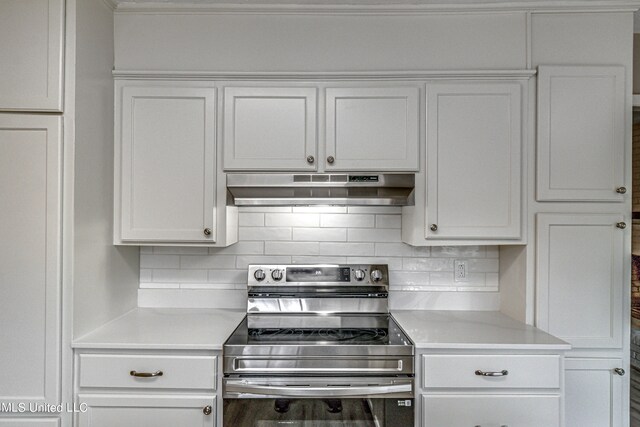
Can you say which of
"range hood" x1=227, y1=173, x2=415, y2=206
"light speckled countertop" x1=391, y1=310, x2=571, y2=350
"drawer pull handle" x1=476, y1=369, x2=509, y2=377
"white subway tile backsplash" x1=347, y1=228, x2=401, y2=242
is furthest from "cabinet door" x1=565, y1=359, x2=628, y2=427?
"range hood" x1=227, y1=173, x2=415, y2=206

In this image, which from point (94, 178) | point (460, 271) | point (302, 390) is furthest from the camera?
point (460, 271)

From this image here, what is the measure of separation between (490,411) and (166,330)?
1.49 meters

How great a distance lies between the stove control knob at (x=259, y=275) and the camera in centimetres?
238

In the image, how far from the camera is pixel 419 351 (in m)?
1.84

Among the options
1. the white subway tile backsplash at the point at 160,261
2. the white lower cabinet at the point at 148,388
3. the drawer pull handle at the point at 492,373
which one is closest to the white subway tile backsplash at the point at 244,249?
the white subway tile backsplash at the point at 160,261

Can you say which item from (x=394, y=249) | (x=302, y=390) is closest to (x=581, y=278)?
(x=394, y=249)

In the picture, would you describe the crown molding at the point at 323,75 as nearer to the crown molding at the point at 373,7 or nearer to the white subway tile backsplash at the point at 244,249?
the crown molding at the point at 373,7

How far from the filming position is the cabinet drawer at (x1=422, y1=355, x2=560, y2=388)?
6.02ft

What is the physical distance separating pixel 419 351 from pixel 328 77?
1.37 m

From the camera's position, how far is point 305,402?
1821mm

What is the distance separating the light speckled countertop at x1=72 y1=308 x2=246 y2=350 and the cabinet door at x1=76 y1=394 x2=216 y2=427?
0.71ft

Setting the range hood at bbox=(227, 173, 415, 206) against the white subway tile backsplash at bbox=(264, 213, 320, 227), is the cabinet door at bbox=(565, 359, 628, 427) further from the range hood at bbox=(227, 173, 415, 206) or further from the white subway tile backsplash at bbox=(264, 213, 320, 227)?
the white subway tile backsplash at bbox=(264, 213, 320, 227)

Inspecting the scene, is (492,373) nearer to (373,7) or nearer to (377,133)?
A: (377,133)

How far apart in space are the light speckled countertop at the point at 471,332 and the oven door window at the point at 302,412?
36cm
